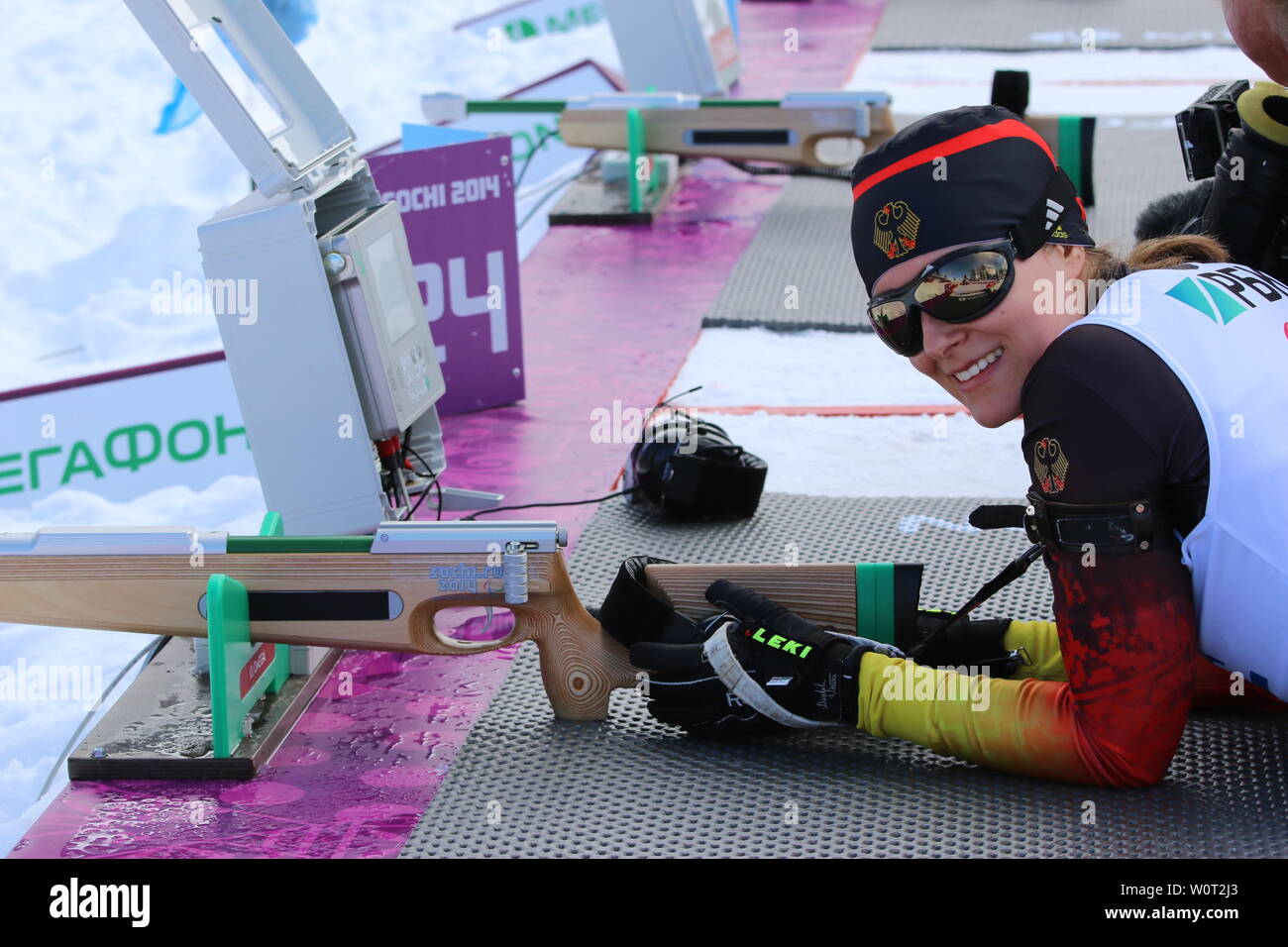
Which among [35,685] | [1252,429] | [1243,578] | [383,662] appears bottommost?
[35,685]

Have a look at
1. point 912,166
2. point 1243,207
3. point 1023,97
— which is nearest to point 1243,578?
point 912,166

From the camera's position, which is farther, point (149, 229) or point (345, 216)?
point (149, 229)

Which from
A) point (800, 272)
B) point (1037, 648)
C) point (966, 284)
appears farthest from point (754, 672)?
point (800, 272)

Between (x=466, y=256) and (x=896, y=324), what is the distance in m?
1.62

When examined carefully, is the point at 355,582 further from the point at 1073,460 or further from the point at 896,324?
the point at 1073,460

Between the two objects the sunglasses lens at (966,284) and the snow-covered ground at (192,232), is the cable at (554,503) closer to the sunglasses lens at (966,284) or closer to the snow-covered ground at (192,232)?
the snow-covered ground at (192,232)

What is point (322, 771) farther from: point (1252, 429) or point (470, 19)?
point (470, 19)

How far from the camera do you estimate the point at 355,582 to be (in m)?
1.83

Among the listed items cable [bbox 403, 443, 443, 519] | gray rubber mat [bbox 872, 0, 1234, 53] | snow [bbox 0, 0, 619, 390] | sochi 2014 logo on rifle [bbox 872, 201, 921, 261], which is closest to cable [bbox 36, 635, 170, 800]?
cable [bbox 403, 443, 443, 519]

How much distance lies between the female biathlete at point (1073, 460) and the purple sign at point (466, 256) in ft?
4.88

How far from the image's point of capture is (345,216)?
7.95 ft

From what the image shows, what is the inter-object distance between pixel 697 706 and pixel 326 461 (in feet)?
2.71

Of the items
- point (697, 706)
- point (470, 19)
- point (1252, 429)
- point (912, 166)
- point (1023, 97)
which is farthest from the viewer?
point (470, 19)

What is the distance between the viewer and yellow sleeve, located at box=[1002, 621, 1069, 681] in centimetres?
185
